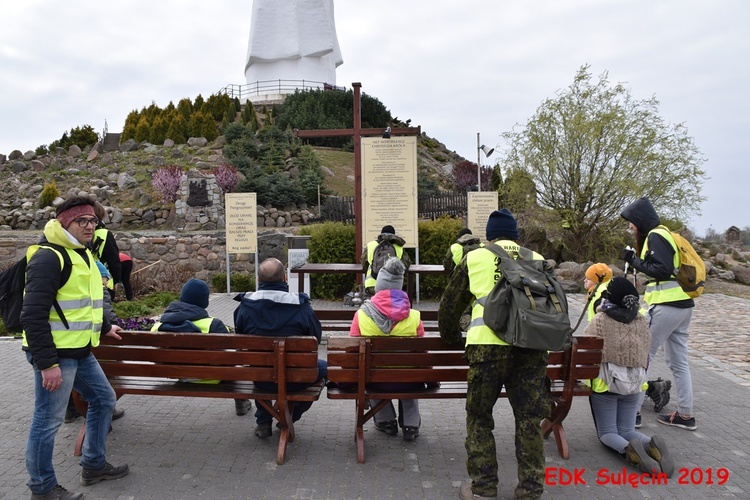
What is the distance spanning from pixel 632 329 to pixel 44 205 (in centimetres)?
2465

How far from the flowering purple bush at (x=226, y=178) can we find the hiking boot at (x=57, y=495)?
21.2 m

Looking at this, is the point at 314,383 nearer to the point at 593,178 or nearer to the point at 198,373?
the point at 198,373

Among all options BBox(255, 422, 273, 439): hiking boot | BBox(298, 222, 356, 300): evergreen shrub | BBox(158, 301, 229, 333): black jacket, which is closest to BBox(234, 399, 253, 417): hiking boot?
BBox(255, 422, 273, 439): hiking boot

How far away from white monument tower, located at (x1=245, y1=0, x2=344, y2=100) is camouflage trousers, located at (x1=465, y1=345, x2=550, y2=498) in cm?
4068

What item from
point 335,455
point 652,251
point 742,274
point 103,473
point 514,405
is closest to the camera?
point 514,405

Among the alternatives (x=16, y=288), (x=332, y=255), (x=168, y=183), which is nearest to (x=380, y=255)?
(x=332, y=255)

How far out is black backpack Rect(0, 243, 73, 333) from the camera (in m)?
3.11

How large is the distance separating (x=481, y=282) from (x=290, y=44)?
40.8m

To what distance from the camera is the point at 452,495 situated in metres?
3.36

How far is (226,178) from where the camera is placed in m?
24.1

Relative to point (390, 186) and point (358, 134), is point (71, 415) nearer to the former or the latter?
point (358, 134)

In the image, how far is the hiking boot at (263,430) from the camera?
13.9 feet

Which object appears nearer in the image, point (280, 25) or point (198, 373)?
point (198, 373)

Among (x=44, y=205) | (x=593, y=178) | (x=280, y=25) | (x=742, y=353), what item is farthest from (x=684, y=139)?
(x=280, y=25)
